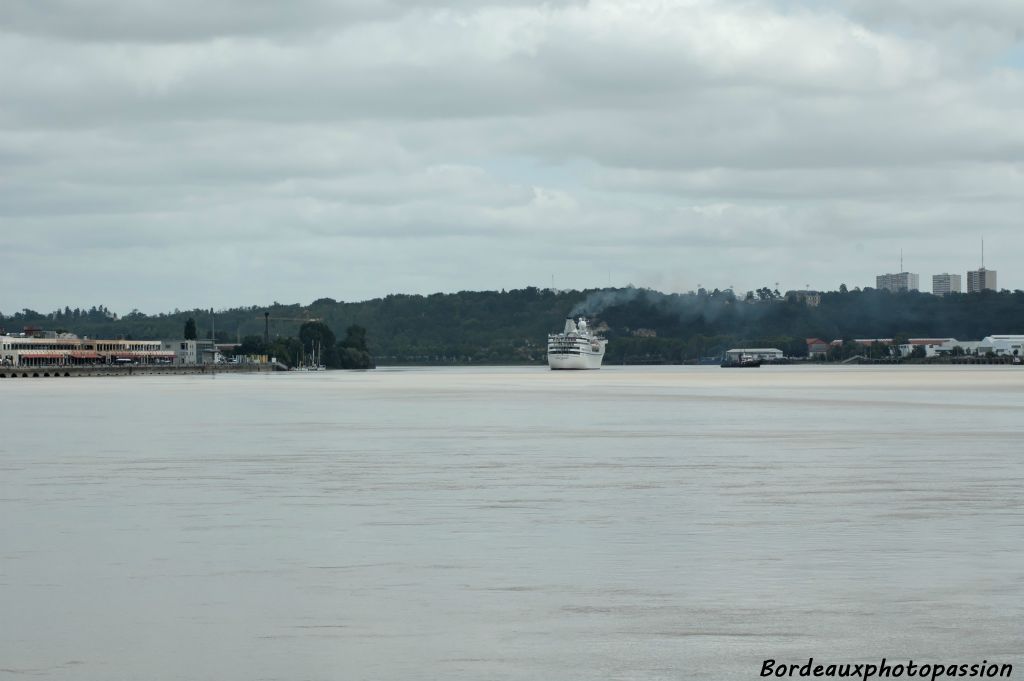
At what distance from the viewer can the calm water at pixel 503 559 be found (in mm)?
17672

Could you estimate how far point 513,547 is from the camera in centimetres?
2675

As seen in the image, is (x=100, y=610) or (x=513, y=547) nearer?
(x=100, y=610)

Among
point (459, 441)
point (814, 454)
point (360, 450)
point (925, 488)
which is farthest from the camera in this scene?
point (459, 441)

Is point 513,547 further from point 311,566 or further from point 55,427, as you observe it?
point 55,427

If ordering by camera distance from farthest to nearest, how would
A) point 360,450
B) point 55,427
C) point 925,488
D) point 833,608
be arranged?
point 55,427, point 360,450, point 925,488, point 833,608

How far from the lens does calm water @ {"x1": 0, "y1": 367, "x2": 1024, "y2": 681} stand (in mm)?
17672

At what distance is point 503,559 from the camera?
2522 cm

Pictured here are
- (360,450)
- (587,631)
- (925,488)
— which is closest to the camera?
(587,631)

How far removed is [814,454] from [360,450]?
15.2 metres

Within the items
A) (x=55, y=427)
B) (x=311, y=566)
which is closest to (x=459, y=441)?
(x=55, y=427)

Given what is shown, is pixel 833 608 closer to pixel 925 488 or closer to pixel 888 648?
pixel 888 648

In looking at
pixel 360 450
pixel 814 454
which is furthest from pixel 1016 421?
pixel 360 450

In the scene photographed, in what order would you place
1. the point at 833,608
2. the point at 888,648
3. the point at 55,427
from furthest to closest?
the point at 55,427, the point at 833,608, the point at 888,648

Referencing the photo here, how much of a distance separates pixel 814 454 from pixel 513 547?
25.0 m
